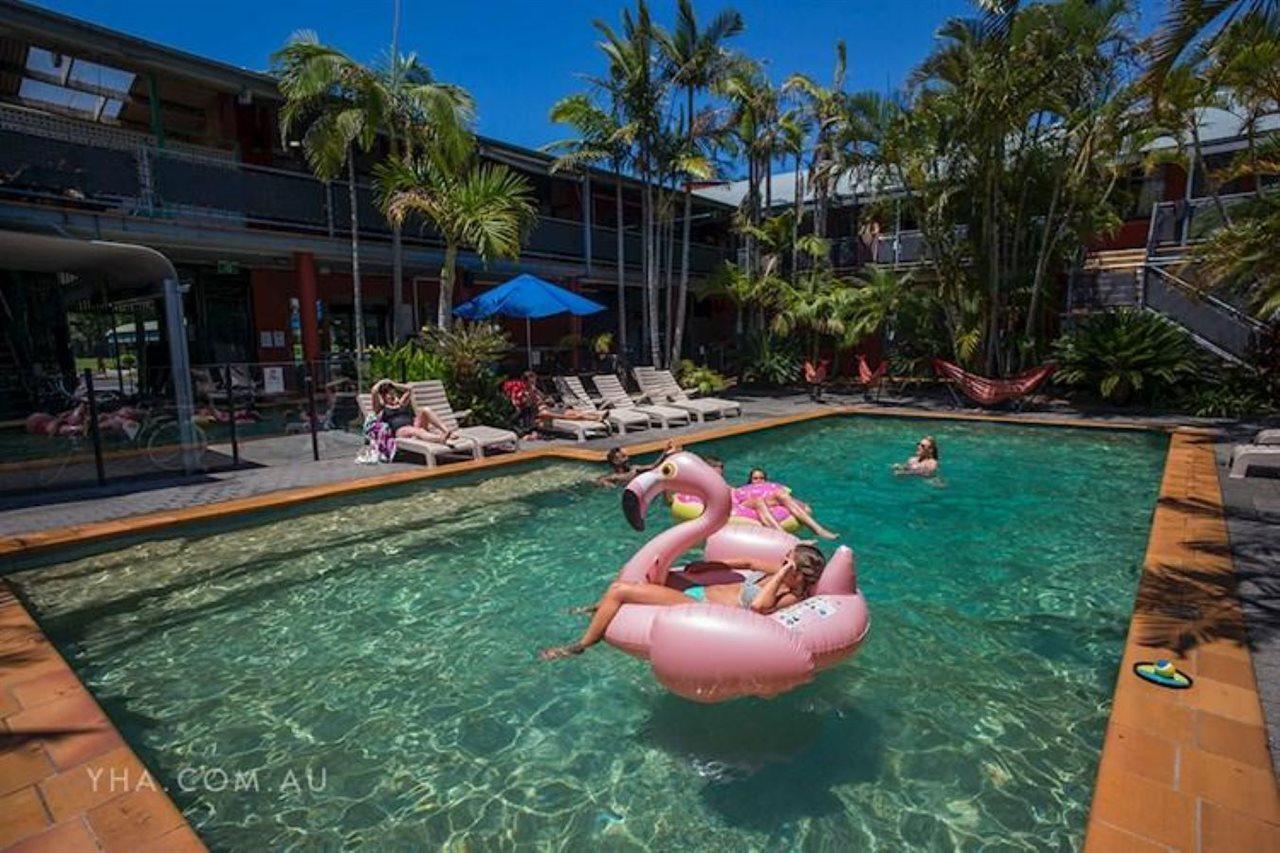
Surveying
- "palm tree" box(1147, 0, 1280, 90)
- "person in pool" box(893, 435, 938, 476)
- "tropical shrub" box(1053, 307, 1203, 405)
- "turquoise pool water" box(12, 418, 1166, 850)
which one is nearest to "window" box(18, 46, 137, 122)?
"turquoise pool water" box(12, 418, 1166, 850)

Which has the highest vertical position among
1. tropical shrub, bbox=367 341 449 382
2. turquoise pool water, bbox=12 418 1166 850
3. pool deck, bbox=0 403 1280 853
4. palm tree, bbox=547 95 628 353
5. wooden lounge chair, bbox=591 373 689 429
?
palm tree, bbox=547 95 628 353

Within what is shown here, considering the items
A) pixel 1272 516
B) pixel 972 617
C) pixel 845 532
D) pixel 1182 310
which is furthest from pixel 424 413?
pixel 1182 310

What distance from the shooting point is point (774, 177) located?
28891mm

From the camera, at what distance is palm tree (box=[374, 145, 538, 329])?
12133 mm

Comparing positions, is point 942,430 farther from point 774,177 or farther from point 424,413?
point 774,177

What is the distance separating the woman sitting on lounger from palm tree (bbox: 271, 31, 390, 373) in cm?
203

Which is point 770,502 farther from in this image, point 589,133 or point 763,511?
point 589,133

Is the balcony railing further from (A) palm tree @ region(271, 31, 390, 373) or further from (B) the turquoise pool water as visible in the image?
(B) the turquoise pool water

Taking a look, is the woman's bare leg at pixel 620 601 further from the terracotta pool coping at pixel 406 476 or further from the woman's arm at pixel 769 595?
the terracotta pool coping at pixel 406 476

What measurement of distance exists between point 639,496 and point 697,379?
45.5ft

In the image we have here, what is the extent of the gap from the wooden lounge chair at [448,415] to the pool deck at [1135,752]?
18.1 ft

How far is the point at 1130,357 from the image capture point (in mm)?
13531

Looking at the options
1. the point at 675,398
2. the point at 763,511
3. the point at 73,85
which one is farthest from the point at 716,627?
the point at 73,85

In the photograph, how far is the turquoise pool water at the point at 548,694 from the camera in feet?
9.48
